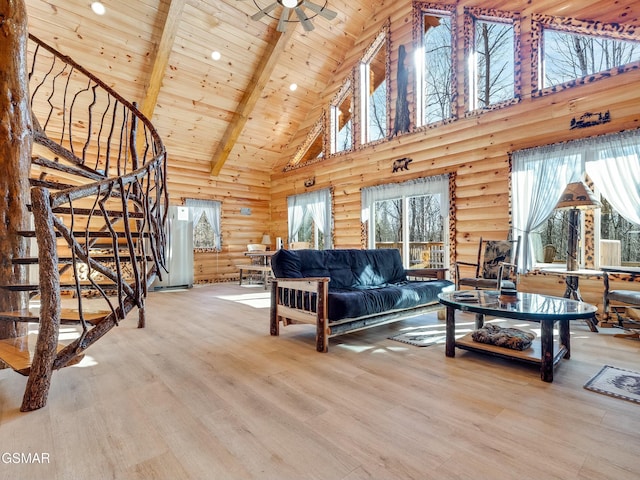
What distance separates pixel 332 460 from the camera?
1.44 meters

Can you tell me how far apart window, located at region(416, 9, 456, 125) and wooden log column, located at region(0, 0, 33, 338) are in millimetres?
5137

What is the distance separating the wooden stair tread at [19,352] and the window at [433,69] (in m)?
5.71

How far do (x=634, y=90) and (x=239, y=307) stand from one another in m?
5.42

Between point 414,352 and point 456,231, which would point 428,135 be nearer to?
point 456,231

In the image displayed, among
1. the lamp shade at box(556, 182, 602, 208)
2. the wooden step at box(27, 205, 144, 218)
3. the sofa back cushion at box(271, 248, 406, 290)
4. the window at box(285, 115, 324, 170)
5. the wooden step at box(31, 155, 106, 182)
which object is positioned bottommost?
the sofa back cushion at box(271, 248, 406, 290)

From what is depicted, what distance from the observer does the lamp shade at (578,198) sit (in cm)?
345

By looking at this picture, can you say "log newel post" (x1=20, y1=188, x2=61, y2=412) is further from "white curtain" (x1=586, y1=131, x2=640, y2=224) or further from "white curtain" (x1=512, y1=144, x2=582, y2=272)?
"white curtain" (x1=586, y1=131, x2=640, y2=224)

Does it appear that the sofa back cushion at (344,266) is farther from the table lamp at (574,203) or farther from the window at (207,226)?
the window at (207,226)

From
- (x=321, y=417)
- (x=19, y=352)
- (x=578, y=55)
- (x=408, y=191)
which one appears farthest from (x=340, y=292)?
(x=578, y=55)

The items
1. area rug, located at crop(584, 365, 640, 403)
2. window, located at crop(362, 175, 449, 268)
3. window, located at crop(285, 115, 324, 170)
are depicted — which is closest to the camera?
area rug, located at crop(584, 365, 640, 403)

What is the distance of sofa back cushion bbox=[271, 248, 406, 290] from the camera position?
335 cm


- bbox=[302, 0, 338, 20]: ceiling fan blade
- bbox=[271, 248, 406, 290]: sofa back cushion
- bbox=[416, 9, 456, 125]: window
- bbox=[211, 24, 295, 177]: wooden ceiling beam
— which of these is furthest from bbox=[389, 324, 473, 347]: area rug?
bbox=[211, 24, 295, 177]: wooden ceiling beam

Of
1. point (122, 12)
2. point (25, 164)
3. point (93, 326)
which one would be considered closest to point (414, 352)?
point (93, 326)

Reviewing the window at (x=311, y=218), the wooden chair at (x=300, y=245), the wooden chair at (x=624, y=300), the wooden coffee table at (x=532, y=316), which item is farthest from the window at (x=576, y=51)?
the wooden chair at (x=300, y=245)
